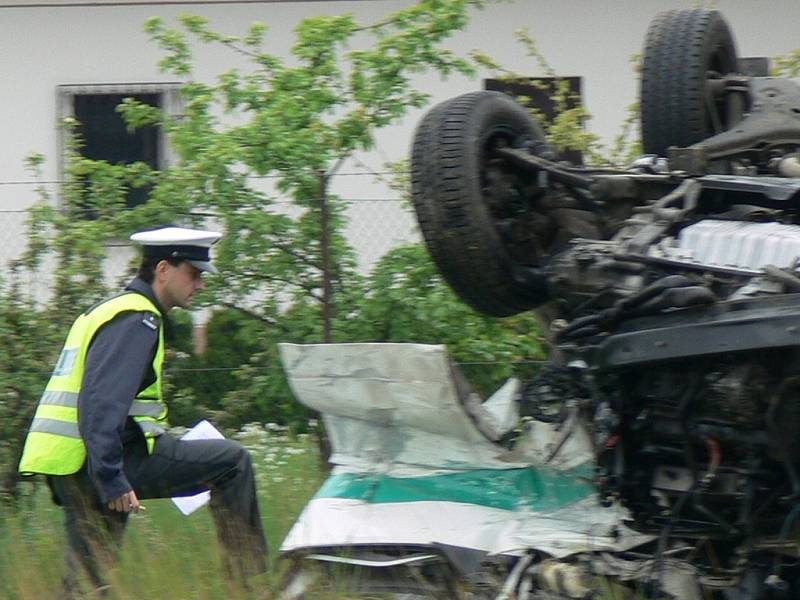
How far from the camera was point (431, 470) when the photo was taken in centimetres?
515

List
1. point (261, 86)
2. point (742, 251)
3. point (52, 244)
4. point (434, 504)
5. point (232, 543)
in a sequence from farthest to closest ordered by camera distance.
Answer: point (261, 86) → point (52, 244) → point (232, 543) → point (434, 504) → point (742, 251)

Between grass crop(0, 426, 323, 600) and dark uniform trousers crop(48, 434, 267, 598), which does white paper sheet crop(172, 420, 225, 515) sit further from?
→ grass crop(0, 426, 323, 600)

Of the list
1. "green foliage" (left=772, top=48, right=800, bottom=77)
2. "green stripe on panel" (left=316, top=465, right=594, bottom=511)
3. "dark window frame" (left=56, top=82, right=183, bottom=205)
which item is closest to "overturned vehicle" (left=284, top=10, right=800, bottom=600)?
"green stripe on panel" (left=316, top=465, right=594, bottom=511)

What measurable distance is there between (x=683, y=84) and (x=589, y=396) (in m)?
1.61

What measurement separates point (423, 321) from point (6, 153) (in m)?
6.18

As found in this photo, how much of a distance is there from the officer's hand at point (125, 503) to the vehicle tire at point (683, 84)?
2.53 meters

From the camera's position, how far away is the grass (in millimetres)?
5500

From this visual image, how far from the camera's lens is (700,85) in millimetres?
6000

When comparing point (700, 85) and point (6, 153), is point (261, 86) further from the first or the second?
point (6, 153)

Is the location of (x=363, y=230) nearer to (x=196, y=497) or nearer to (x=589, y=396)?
(x=196, y=497)

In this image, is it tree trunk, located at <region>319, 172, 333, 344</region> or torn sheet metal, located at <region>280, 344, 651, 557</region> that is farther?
tree trunk, located at <region>319, 172, 333, 344</region>

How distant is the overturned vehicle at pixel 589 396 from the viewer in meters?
4.59

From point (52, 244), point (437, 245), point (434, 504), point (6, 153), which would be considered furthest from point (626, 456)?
point (6, 153)

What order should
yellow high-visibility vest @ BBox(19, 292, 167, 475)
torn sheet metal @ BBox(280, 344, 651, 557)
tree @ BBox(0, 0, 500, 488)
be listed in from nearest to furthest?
torn sheet metal @ BBox(280, 344, 651, 557), yellow high-visibility vest @ BBox(19, 292, 167, 475), tree @ BBox(0, 0, 500, 488)
